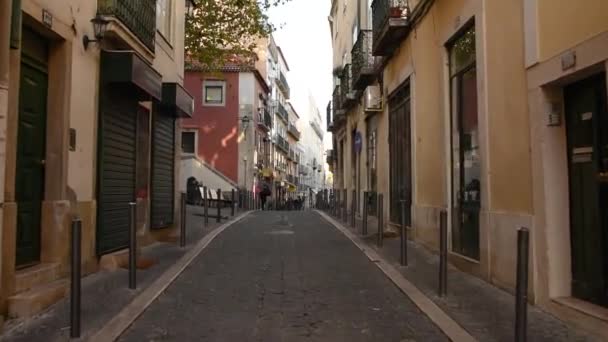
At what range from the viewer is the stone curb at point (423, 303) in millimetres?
5977

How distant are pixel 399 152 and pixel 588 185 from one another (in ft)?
30.1

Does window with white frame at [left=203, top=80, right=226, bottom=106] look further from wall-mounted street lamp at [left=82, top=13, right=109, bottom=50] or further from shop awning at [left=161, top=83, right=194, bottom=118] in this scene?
wall-mounted street lamp at [left=82, top=13, right=109, bottom=50]

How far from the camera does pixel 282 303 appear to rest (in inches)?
285

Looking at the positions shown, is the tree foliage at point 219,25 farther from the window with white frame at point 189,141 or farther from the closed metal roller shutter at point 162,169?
the window with white frame at point 189,141

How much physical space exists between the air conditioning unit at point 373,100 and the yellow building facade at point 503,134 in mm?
2988

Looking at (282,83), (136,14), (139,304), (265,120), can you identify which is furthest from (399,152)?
(282,83)

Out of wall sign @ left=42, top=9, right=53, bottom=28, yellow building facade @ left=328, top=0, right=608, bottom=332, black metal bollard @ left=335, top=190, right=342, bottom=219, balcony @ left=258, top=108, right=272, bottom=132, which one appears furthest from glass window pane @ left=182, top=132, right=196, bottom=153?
wall sign @ left=42, top=9, right=53, bottom=28

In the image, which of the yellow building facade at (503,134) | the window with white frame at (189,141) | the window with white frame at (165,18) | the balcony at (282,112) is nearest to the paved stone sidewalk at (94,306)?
the yellow building facade at (503,134)

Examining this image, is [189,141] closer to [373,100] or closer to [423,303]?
[373,100]

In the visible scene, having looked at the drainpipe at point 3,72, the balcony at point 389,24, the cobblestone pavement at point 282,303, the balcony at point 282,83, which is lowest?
the cobblestone pavement at point 282,303

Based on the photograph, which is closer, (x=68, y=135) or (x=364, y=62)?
(x=68, y=135)

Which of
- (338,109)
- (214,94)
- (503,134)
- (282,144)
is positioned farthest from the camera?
(282,144)

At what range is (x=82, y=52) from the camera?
347 inches

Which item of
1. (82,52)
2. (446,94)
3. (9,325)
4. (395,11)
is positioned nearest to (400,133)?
(395,11)
